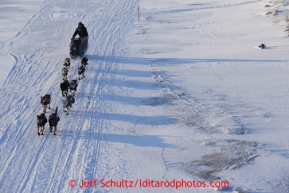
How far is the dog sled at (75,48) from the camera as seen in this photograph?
622 inches

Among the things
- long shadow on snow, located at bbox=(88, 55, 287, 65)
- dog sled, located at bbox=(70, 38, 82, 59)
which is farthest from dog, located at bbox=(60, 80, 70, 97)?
long shadow on snow, located at bbox=(88, 55, 287, 65)

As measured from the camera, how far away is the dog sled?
15.8m

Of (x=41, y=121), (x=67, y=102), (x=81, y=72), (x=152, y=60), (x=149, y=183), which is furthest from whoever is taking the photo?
(x=152, y=60)

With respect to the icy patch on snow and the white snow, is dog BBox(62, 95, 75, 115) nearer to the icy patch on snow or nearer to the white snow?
the white snow

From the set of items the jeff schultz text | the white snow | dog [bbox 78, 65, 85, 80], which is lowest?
the jeff schultz text

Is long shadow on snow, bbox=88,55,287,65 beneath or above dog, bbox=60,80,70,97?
beneath

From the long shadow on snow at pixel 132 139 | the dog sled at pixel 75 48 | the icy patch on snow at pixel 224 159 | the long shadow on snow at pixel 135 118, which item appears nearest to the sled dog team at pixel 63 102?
the long shadow on snow at pixel 135 118

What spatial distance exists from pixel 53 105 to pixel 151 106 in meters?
2.71

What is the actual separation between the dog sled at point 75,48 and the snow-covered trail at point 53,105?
0.33 meters

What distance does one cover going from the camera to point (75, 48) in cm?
1595

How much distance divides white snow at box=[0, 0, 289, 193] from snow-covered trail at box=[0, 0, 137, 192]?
1.4 inches

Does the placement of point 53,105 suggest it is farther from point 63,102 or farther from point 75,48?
point 75,48

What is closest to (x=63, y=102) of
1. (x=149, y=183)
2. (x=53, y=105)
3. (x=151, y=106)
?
(x=53, y=105)

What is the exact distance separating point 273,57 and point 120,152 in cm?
877
